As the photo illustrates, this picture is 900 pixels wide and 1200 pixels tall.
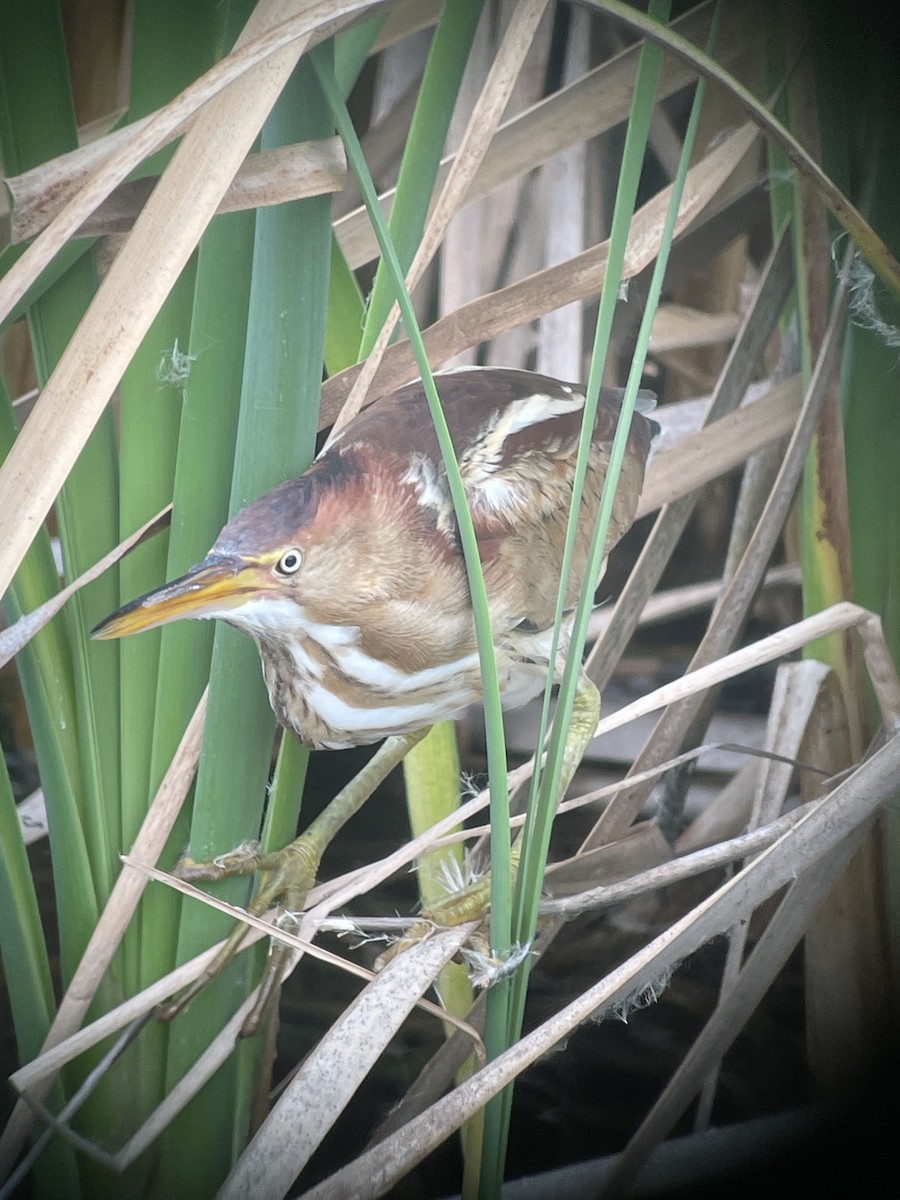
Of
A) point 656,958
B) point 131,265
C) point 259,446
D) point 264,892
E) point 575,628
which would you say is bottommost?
point 656,958

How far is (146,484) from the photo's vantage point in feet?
2.16

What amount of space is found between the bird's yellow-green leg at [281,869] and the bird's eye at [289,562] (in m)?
0.17

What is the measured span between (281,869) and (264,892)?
2 cm

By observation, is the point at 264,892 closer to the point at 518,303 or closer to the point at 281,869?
the point at 281,869

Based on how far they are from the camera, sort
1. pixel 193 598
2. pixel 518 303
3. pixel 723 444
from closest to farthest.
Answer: pixel 193 598 < pixel 518 303 < pixel 723 444

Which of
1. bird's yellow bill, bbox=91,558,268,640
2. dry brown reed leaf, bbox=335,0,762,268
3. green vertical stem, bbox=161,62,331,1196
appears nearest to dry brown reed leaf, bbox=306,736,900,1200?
green vertical stem, bbox=161,62,331,1196

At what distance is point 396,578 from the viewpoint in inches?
25.9

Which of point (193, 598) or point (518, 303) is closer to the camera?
point (193, 598)

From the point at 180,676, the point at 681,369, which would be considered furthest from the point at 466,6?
the point at 180,676

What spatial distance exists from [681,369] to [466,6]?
1.00 feet

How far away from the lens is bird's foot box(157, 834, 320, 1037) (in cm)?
68

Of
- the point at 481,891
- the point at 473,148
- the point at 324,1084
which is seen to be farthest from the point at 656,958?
the point at 473,148

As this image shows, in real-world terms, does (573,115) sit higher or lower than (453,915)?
higher

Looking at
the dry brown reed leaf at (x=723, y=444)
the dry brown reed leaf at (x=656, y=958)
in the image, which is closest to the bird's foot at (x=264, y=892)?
the dry brown reed leaf at (x=656, y=958)
